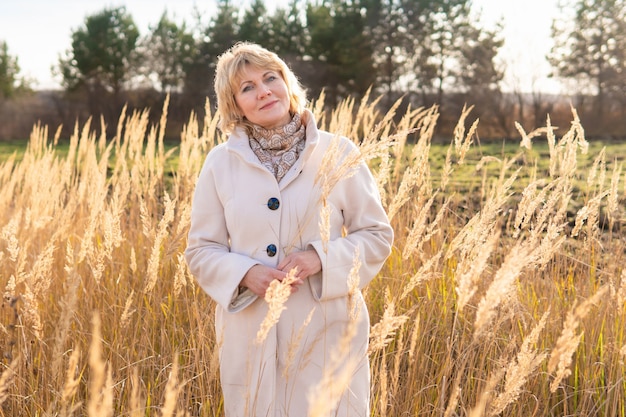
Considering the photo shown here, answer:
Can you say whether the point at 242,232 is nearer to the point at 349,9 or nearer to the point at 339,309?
the point at 339,309

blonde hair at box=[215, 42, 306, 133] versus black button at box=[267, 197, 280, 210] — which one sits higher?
blonde hair at box=[215, 42, 306, 133]

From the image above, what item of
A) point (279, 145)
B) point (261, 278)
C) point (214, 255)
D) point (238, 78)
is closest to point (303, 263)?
point (261, 278)

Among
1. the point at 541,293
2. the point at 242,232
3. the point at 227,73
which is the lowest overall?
the point at 541,293

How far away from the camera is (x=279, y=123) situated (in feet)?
7.08

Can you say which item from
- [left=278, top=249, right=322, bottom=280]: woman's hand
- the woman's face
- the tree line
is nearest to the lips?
the woman's face

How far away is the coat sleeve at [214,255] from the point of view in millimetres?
1984

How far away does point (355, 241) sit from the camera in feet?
6.58

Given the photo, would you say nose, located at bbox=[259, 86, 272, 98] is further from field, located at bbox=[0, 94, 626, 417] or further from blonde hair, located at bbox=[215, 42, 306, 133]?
field, located at bbox=[0, 94, 626, 417]

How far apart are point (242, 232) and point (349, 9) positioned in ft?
83.9

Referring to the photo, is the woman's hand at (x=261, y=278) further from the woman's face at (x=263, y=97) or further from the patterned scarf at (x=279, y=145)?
the woman's face at (x=263, y=97)

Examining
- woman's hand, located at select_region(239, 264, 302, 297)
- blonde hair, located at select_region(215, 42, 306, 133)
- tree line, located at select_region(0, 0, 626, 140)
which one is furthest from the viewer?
tree line, located at select_region(0, 0, 626, 140)

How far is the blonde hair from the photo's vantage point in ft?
7.09

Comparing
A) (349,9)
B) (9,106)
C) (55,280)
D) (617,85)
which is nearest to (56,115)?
(9,106)

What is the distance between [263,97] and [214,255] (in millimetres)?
522
